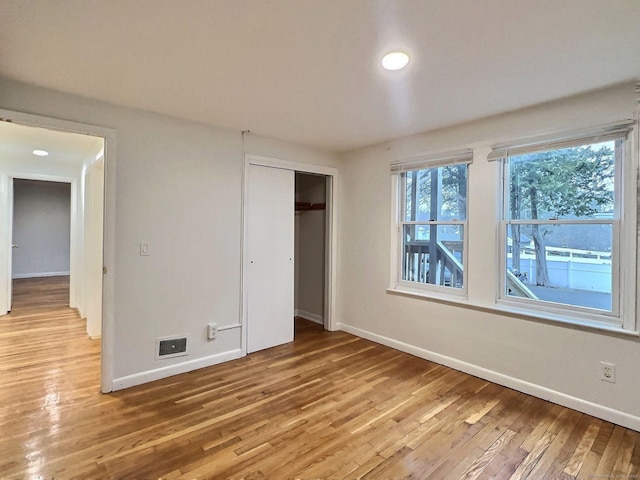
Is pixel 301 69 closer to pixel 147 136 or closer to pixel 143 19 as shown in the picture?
pixel 143 19

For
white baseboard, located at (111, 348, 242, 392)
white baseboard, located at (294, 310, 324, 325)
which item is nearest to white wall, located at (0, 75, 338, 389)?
white baseboard, located at (111, 348, 242, 392)

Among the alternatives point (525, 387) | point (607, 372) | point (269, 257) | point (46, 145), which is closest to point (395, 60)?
point (269, 257)

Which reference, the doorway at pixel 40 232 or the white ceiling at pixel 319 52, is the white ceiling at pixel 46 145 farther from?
the doorway at pixel 40 232

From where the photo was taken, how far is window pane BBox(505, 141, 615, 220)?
2.46 metres

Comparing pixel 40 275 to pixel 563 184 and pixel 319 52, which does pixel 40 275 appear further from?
pixel 563 184

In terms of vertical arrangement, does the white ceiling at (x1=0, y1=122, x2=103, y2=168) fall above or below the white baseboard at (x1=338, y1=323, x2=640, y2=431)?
above

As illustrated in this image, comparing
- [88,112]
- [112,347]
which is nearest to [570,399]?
[112,347]

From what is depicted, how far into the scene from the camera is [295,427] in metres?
2.23

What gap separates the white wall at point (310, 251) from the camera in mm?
4793

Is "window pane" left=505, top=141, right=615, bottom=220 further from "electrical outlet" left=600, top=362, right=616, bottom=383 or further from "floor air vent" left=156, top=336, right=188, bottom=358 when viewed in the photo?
"floor air vent" left=156, top=336, right=188, bottom=358

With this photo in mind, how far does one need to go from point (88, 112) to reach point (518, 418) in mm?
4023

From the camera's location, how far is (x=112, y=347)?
2730 millimetres

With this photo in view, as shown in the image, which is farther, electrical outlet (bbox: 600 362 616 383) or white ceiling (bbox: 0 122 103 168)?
white ceiling (bbox: 0 122 103 168)

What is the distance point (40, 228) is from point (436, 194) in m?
9.93
